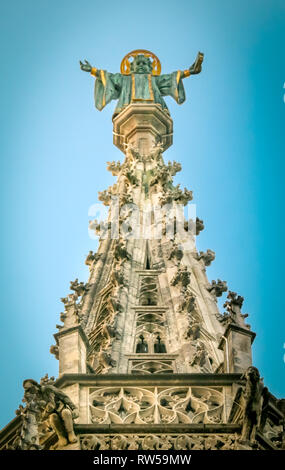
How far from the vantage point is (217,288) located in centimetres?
3775

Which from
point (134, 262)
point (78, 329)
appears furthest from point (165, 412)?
point (134, 262)

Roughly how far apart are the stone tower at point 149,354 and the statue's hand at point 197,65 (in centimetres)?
957

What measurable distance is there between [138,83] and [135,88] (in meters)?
0.39

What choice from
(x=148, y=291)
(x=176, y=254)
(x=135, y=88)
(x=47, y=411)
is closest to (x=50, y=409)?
(x=47, y=411)

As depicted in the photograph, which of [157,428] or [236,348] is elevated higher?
[236,348]

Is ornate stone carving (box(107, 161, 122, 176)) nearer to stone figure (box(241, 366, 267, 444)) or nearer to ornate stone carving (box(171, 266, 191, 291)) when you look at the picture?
ornate stone carving (box(171, 266, 191, 291))

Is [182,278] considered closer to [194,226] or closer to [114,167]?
[194,226]

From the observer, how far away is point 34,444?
84.5 feet

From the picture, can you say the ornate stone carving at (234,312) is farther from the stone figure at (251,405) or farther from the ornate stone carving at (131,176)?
the ornate stone carving at (131,176)

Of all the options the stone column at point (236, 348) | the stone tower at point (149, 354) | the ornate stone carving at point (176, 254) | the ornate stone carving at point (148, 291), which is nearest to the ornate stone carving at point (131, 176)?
the stone tower at point (149, 354)

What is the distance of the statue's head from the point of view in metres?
52.7

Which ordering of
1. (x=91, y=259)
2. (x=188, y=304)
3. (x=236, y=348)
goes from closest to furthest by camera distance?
1. (x=236, y=348)
2. (x=188, y=304)
3. (x=91, y=259)

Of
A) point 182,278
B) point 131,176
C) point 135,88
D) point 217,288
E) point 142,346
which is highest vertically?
point 135,88
